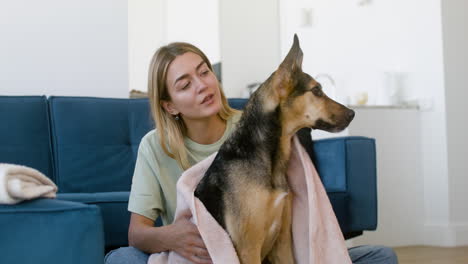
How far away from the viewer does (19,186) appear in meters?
0.90

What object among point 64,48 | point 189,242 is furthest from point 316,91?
point 64,48

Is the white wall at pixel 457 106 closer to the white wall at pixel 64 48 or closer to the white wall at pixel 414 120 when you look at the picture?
the white wall at pixel 414 120

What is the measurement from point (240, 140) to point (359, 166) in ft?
3.20

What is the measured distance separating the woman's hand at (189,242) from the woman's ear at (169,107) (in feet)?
1.40

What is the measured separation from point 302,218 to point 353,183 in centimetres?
87

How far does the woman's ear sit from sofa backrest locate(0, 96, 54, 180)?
106 centimetres

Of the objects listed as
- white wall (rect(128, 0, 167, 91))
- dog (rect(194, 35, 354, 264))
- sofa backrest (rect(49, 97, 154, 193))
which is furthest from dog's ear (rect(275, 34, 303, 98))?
white wall (rect(128, 0, 167, 91))

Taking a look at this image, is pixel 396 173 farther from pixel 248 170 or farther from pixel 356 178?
pixel 248 170

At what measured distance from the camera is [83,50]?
285 centimetres

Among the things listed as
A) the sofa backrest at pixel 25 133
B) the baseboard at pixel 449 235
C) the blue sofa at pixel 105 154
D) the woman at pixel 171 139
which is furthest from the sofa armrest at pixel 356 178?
the baseboard at pixel 449 235

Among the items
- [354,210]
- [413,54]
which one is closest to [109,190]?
[354,210]

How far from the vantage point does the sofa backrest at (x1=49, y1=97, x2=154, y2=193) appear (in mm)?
2387

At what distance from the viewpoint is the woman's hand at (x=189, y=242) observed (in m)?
1.25

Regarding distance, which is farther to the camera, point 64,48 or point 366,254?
point 64,48
